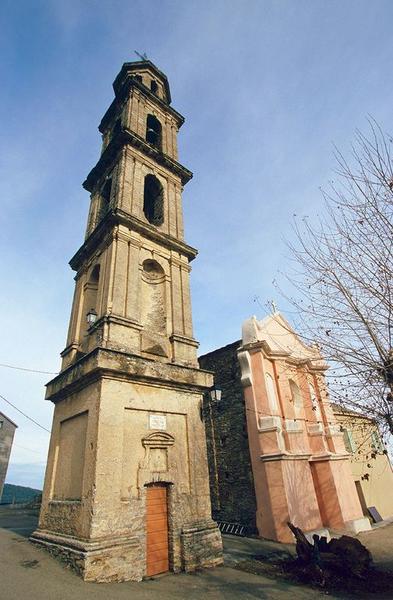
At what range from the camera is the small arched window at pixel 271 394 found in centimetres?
1430

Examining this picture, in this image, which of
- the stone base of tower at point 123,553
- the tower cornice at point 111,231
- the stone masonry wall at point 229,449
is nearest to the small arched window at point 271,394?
the stone masonry wall at point 229,449

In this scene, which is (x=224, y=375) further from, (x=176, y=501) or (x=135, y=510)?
(x=135, y=510)

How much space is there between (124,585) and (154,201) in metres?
13.6

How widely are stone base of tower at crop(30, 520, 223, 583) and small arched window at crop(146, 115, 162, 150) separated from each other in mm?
16740

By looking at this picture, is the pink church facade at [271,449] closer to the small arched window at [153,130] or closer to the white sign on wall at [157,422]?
the white sign on wall at [157,422]

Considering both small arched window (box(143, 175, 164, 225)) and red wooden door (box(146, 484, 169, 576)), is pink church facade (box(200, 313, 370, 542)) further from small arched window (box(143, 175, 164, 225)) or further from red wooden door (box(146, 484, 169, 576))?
small arched window (box(143, 175, 164, 225))

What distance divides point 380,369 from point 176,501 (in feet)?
21.1

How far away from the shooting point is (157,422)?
30.9 feet

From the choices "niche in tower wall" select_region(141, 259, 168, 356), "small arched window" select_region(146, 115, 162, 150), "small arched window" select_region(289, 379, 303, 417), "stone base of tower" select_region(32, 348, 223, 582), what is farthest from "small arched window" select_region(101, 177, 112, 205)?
"small arched window" select_region(289, 379, 303, 417)

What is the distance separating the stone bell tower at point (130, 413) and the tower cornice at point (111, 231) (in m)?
0.04

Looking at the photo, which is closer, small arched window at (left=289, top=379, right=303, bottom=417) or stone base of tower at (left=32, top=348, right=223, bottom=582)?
stone base of tower at (left=32, top=348, right=223, bottom=582)

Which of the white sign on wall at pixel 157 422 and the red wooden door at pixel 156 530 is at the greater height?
the white sign on wall at pixel 157 422

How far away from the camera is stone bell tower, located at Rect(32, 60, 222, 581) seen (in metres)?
7.75

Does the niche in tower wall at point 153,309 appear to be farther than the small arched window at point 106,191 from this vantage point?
No
